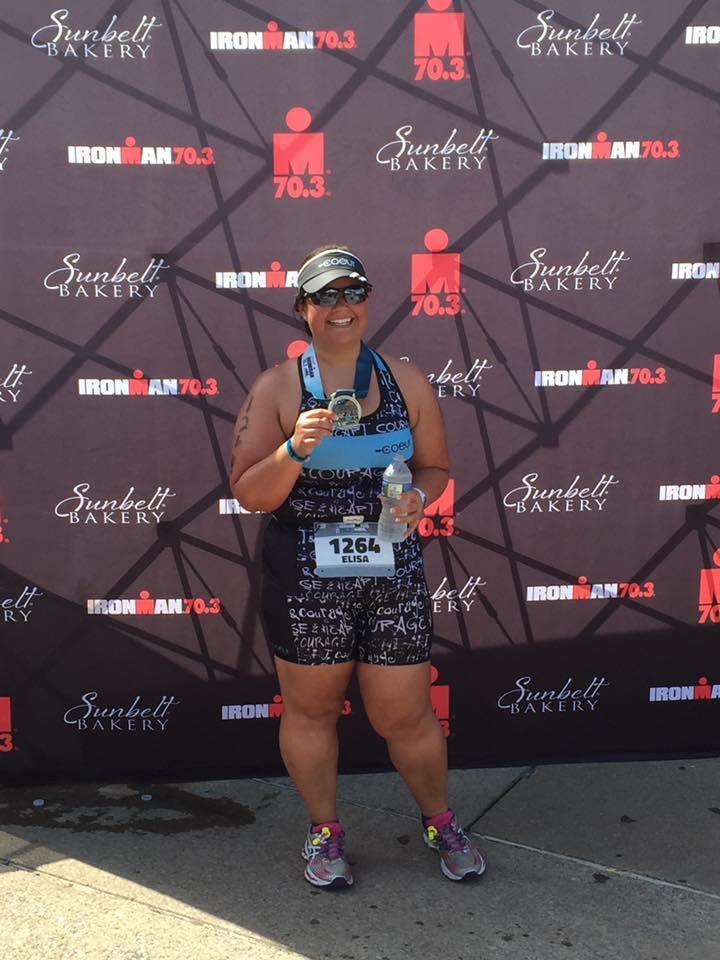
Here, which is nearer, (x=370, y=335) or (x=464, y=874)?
(x=464, y=874)

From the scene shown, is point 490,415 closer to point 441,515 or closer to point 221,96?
point 441,515

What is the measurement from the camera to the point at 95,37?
3477 mm

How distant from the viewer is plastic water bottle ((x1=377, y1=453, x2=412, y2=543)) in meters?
2.80

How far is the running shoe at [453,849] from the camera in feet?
10.5

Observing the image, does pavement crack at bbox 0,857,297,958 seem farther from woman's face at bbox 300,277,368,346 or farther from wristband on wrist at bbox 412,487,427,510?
woman's face at bbox 300,277,368,346

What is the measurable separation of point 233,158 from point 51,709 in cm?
204

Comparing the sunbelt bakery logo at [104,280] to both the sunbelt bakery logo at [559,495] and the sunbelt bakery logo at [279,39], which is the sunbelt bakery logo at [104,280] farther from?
the sunbelt bakery logo at [559,495]

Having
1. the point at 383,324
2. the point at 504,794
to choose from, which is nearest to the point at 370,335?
the point at 383,324

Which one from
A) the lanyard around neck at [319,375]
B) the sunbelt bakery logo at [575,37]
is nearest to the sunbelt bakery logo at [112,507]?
the lanyard around neck at [319,375]

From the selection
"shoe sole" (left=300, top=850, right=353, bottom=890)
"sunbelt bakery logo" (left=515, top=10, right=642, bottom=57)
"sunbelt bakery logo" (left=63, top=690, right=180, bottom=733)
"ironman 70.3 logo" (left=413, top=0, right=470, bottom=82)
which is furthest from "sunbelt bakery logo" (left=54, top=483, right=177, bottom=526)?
"sunbelt bakery logo" (left=515, top=10, right=642, bottom=57)

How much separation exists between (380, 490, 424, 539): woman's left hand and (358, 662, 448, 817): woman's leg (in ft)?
1.48

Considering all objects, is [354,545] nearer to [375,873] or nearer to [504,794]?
[375,873]

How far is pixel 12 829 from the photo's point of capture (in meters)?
3.53

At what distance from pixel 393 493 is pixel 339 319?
1.62 ft
